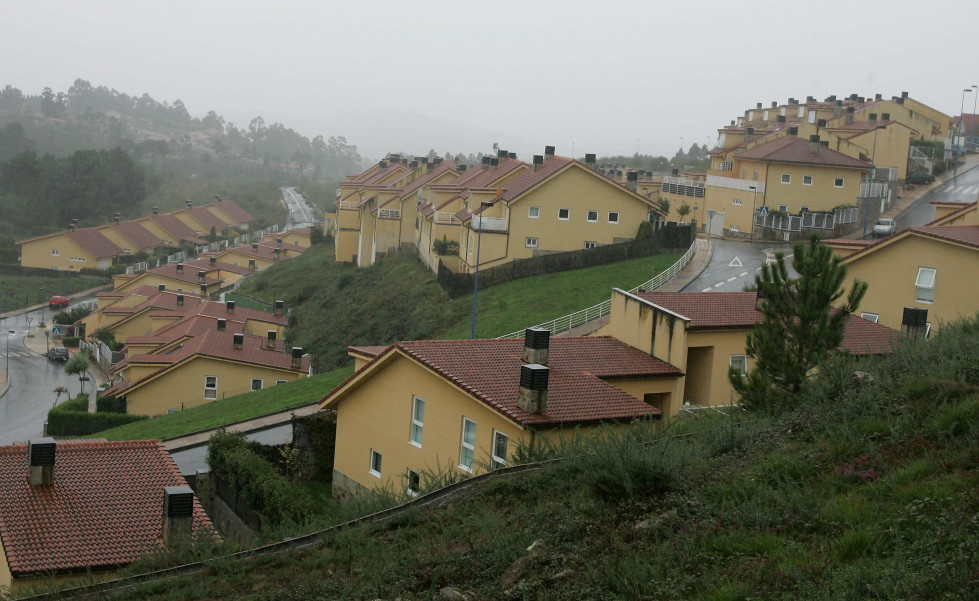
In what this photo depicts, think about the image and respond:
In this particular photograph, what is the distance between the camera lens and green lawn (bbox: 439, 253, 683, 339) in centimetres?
3797

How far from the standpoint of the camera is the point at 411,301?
49.5 meters

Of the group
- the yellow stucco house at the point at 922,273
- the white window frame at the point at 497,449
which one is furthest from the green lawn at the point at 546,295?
the white window frame at the point at 497,449

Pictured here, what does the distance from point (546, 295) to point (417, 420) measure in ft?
72.5

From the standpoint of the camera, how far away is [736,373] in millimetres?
16125

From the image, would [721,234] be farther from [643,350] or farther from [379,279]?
[643,350]

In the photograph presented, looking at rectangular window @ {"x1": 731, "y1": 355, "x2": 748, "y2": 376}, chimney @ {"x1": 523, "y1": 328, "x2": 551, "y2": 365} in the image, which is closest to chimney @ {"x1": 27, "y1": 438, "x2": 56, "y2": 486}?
chimney @ {"x1": 523, "y1": 328, "x2": 551, "y2": 365}

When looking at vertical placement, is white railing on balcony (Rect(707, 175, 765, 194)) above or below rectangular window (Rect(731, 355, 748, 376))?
above

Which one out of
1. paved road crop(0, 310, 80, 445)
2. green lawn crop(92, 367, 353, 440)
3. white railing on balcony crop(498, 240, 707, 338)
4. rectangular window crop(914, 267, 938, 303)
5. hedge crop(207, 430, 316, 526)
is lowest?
paved road crop(0, 310, 80, 445)

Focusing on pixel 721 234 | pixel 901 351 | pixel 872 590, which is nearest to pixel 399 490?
pixel 901 351

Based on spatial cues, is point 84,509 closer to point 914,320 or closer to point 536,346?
point 536,346

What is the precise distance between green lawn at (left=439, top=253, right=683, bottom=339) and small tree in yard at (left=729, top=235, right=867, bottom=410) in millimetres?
20872

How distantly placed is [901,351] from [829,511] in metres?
5.47

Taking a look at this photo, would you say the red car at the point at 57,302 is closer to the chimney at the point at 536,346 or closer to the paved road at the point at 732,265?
the paved road at the point at 732,265

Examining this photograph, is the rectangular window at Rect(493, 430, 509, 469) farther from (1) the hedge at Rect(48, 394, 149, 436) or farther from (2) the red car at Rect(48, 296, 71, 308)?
(2) the red car at Rect(48, 296, 71, 308)
